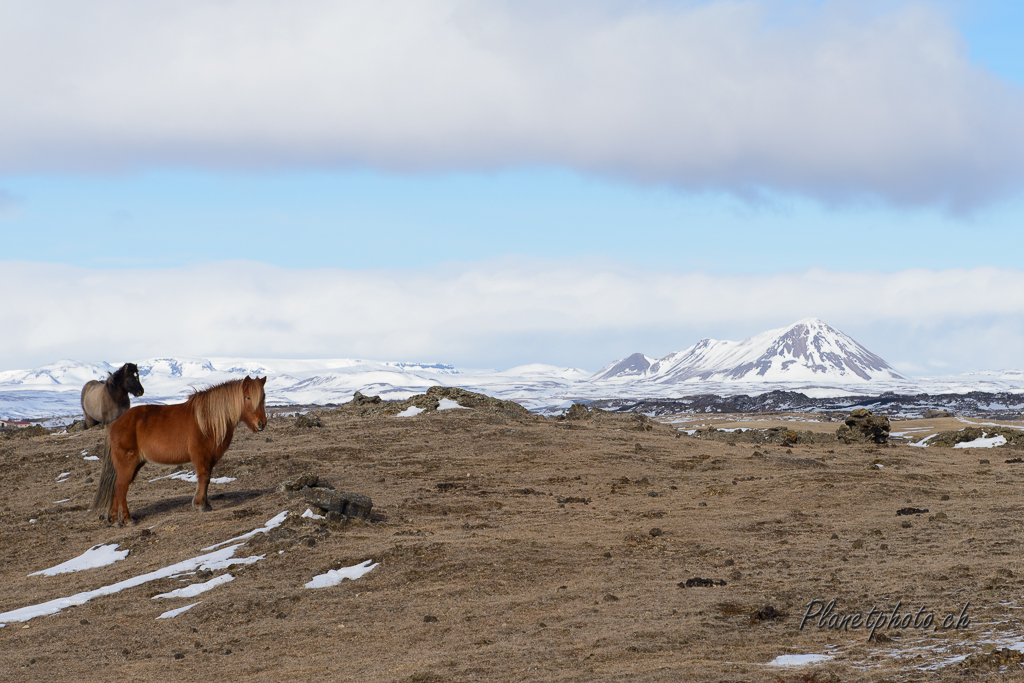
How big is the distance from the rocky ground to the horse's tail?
696mm

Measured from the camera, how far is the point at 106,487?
965 inches

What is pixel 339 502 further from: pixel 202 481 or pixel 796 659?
pixel 796 659

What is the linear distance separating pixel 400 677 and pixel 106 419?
37.2m

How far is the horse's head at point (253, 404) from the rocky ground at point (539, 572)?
2.15 metres

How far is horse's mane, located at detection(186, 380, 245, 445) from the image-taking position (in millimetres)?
23516

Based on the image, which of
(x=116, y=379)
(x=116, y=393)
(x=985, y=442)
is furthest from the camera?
(x=985, y=442)

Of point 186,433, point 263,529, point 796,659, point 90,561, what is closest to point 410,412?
point 186,433

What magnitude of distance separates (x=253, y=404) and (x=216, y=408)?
3.66ft

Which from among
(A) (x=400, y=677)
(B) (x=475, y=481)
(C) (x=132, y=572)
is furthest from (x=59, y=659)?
(B) (x=475, y=481)

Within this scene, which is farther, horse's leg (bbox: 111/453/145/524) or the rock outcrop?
the rock outcrop

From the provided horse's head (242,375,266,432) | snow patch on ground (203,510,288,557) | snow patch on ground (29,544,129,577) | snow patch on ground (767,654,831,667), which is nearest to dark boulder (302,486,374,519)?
snow patch on ground (203,510,288,557)

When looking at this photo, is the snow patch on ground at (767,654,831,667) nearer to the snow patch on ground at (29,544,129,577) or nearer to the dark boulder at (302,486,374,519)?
the dark boulder at (302,486,374,519)

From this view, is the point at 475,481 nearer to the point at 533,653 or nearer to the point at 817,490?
the point at 817,490

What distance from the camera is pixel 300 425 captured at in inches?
1594
